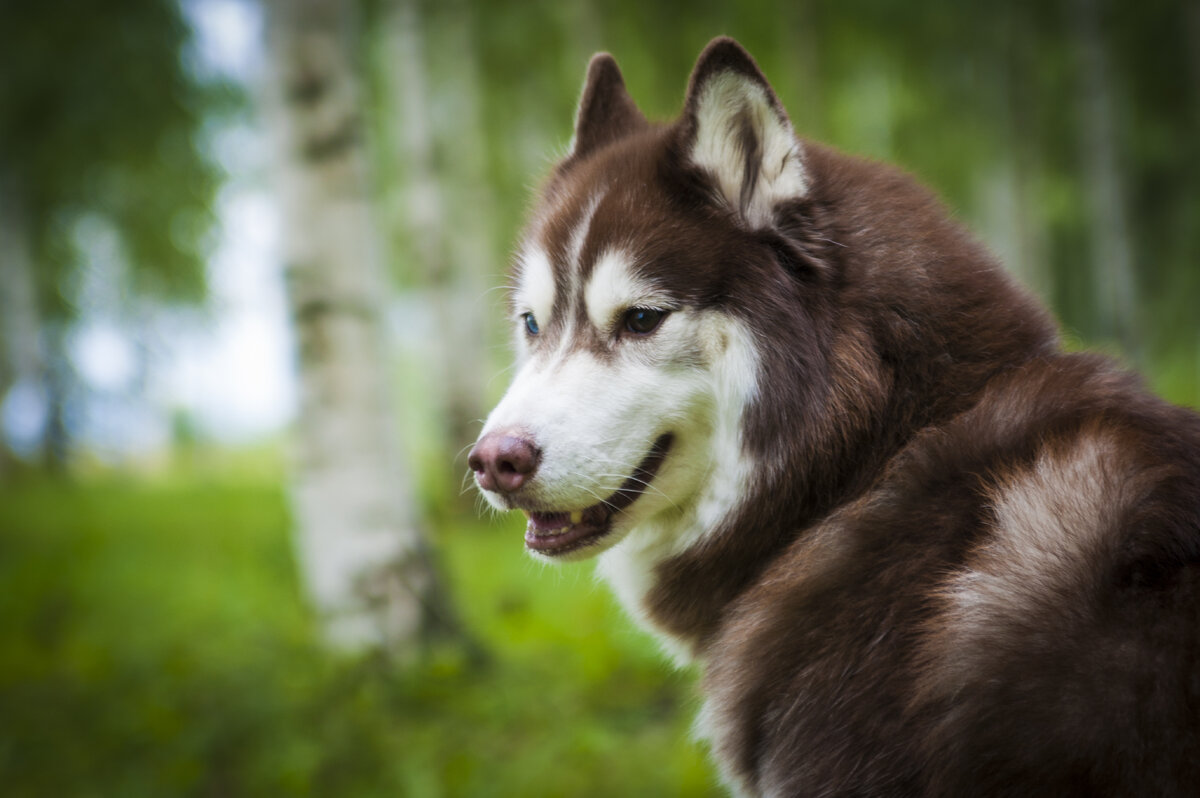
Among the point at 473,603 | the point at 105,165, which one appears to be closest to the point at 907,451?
the point at 473,603

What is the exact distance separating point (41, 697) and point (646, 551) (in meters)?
4.12

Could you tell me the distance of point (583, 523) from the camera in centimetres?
252

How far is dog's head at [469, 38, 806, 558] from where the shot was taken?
92.0 inches

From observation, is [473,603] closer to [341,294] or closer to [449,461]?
[341,294]

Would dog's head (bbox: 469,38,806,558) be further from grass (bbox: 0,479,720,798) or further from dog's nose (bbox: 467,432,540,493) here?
grass (bbox: 0,479,720,798)

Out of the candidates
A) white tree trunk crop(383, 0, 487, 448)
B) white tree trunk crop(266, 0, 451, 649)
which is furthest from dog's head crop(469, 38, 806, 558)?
white tree trunk crop(383, 0, 487, 448)

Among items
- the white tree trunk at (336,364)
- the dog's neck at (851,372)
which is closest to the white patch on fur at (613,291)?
the dog's neck at (851,372)

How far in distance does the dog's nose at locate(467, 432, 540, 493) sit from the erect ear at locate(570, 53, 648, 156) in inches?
50.3

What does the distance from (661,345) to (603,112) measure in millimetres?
1133

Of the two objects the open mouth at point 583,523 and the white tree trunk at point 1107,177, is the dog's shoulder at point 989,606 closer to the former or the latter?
the open mouth at point 583,523

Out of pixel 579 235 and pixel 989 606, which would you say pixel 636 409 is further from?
pixel 989 606

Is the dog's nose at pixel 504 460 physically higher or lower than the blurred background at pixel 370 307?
lower

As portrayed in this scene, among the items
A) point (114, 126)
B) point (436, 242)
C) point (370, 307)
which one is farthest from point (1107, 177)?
point (114, 126)

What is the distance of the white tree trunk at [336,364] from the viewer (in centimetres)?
483
